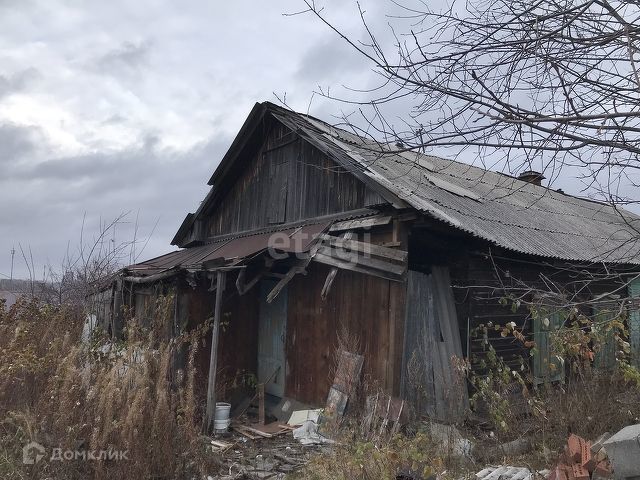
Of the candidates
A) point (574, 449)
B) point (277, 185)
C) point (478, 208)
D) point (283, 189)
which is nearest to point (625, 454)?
point (574, 449)

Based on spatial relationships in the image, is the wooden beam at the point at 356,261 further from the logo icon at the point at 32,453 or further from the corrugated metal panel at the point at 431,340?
the logo icon at the point at 32,453

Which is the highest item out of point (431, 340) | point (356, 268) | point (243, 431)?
point (356, 268)

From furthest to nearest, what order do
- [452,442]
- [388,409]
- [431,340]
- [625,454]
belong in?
[431,340] < [388,409] < [452,442] < [625,454]

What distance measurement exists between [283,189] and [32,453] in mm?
6262

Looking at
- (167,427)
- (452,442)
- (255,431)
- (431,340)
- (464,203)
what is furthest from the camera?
(464,203)

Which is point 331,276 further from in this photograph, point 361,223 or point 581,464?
point 581,464

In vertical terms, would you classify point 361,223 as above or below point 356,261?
above

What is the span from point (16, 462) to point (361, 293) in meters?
4.57

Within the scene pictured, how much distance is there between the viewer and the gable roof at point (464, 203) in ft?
21.8

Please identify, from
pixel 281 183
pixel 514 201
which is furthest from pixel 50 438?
pixel 514 201

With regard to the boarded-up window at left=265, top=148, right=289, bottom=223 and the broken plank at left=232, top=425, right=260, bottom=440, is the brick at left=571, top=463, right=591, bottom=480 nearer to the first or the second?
the broken plank at left=232, top=425, right=260, bottom=440

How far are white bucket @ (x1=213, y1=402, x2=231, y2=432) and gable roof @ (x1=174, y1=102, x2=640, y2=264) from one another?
389cm

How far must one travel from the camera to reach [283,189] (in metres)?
9.73

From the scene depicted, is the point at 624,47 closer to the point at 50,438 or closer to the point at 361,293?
the point at 361,293
